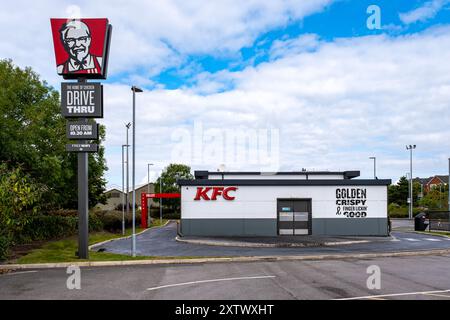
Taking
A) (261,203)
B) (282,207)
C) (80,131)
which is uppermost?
(80,131)

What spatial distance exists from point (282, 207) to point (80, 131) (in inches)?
667

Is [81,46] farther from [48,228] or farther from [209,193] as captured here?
[48,228]

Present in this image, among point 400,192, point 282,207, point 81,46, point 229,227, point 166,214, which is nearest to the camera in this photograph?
point 81,46

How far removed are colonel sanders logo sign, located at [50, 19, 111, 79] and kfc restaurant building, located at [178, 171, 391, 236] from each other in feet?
44.1

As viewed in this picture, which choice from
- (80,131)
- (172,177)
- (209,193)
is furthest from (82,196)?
(172,177)

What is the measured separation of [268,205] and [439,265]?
1572cm

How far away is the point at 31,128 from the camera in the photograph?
2705 centimetres

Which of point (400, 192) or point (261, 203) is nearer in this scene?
point (261, 203)

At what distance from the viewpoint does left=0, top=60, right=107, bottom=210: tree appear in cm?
2611

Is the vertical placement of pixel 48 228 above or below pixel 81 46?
below

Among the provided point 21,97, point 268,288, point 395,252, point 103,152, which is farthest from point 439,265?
point 103,152

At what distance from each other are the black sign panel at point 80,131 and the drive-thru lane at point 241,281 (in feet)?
20.1

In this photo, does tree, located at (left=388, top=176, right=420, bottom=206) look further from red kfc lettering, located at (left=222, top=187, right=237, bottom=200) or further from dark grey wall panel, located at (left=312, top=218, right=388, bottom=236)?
red kfc lettering, located at (left=222, top=187, right=237, bottom=200)

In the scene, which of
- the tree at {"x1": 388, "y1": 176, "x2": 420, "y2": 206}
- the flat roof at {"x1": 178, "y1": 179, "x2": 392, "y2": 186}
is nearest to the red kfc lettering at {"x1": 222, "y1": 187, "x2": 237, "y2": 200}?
the flat roof at {"x1": 178, "y1": 179, "x2": 392, "y2": 186}
